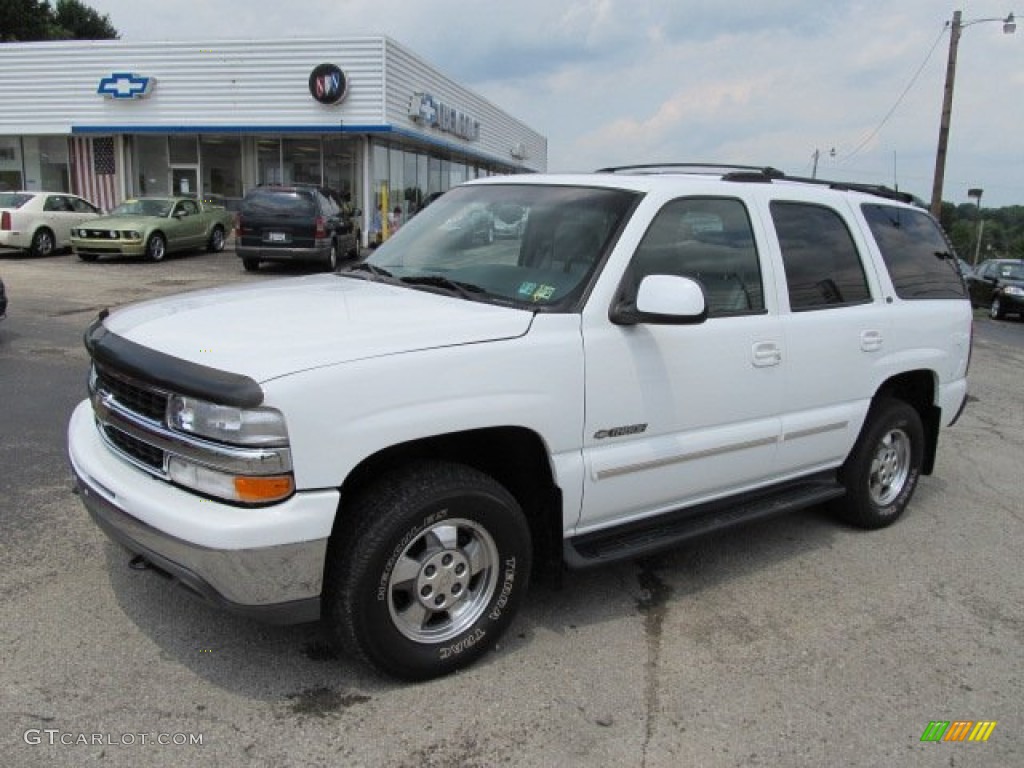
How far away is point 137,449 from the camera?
3.09 m

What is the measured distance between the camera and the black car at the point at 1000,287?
67.3 ft

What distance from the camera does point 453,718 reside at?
3.00 metres

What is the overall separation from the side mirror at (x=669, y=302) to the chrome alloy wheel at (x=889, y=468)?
2.18 meters

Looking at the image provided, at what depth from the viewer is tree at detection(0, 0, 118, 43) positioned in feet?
135

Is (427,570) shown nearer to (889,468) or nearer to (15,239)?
(889,468)

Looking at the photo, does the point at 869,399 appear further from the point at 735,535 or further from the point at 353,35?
the point at 353,35

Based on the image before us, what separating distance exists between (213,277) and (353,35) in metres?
9.77

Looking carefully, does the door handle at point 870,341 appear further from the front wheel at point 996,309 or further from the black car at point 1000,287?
the front wheel at point 996,309

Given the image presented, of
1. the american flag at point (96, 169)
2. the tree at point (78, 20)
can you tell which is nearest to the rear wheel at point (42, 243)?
the american flag at point (96, 169)

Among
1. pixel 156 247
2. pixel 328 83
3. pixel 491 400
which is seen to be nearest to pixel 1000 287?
pixel 328 83

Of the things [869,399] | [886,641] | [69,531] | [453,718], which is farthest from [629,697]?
[69,531]

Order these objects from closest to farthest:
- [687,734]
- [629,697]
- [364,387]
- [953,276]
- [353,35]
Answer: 1. [364,387]
2. [687,734]
3. [629,697]
4. [953,276]
5. [353,35]

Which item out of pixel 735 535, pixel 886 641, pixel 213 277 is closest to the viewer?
pixel 886 641

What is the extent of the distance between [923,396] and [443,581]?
3.55 metres
